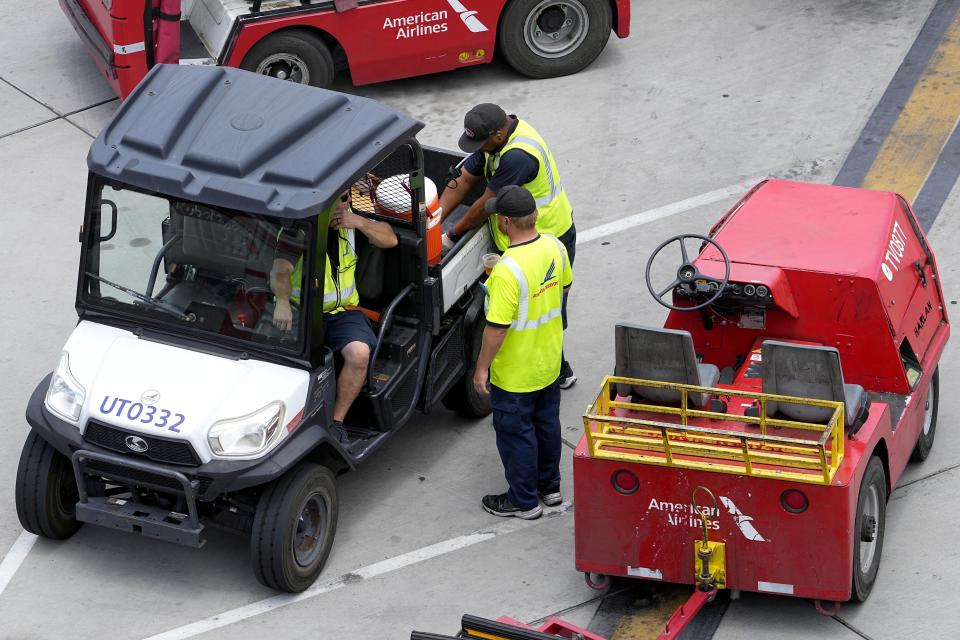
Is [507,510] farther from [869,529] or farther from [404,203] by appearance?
[869,529]

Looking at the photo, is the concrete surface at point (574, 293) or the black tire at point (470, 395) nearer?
the concrete surface at point (574, 293)

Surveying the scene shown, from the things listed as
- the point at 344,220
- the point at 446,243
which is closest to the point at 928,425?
the point at 446,243

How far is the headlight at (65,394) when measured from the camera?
734 centimetres

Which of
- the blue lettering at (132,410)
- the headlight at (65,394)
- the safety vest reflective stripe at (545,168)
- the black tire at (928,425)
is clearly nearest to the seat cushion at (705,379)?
the black tire at (928,425)

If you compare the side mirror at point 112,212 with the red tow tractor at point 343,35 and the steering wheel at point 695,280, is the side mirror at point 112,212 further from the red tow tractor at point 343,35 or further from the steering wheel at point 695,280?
the red tow tractor at point 343,35

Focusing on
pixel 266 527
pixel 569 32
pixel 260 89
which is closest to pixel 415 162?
pixel 260 89

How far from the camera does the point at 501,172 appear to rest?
27.2ft

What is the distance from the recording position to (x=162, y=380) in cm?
729

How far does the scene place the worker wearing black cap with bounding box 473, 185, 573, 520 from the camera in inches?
292

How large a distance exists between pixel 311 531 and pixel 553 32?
6.37m

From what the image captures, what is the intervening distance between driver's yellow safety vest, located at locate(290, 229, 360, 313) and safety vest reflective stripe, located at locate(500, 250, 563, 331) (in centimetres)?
82

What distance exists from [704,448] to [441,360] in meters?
2.09

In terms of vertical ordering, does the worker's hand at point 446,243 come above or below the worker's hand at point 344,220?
below

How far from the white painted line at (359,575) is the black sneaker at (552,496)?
39 mm
